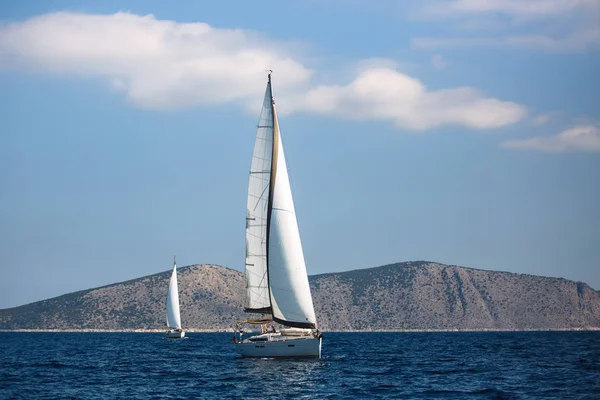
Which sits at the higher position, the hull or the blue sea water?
the hull

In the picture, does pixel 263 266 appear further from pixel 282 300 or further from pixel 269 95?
pixel 269 95

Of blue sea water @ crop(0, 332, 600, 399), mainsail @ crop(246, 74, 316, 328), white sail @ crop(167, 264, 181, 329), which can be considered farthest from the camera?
white sail @ crop(167, 264, 181, 329)

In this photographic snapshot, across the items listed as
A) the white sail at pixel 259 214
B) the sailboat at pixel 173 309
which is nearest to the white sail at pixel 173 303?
the sailboat at pixel 173 309

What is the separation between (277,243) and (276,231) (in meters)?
0.91

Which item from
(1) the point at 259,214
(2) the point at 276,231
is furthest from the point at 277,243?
(1) the point at 259,214

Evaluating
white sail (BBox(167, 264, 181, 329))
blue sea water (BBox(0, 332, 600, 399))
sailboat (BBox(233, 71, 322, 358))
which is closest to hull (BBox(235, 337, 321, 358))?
sailboat (BBox(233, 71, 322, 358))

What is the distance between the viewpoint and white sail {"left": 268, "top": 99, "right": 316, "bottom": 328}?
201 ft

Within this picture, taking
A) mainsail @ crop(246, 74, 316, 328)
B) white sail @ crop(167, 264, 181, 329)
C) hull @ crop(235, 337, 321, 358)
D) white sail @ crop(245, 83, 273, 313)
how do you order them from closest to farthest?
1. hull @ crop(235, 337, 321, 358)
2. mainsail @ crop(246, 74, 316, 328)
3. white sail @ crop(245, 83, 273, 313)
4. white sail @ crop(167, 264, 181, 329)

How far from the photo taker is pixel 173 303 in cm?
13588

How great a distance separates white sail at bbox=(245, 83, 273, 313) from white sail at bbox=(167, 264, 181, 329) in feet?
236

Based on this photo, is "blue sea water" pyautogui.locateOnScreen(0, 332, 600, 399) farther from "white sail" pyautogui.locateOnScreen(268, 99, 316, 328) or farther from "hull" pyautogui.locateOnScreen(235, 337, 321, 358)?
"white sail" pyautogui.locateOnScreen(268, 99, 316, 328)

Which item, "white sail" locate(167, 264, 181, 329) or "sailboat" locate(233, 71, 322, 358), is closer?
"sailboat" locate(233, 71, 322, 358)

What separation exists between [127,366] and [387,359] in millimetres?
25605

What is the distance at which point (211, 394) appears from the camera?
152 ft
